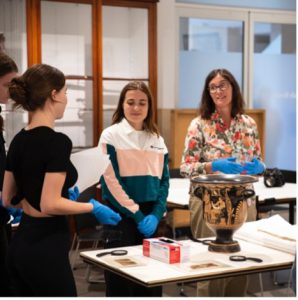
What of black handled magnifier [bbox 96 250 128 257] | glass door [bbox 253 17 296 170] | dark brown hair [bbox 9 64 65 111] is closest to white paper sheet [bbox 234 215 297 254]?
black handled magnifier [bbox 96 250 128 257]

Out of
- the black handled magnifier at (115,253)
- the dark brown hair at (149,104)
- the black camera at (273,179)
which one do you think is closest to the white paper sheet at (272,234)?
the black handled magnifier at (115,253)

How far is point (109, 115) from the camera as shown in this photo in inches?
219

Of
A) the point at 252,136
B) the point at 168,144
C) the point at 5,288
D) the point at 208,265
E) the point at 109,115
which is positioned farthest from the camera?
the point at 168,144

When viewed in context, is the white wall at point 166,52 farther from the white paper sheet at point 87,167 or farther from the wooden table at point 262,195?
the white paper sheet at point 87,167

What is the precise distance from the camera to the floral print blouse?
3.17m

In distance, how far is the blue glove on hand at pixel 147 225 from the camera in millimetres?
2850

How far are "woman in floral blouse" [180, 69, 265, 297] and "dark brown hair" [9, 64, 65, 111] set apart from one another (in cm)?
125

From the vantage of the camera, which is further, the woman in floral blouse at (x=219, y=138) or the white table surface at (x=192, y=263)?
the woman in floral blouse at (x=219, y=138)

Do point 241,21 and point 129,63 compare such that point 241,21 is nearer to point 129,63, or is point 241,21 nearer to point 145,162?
point 129,63

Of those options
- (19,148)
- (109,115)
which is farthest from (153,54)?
(19,148)

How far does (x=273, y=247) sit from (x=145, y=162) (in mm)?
768

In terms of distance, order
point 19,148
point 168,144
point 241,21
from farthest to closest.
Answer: point 241,21, point 168,144, point 19,148

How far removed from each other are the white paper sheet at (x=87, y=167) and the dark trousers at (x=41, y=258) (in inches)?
21.9

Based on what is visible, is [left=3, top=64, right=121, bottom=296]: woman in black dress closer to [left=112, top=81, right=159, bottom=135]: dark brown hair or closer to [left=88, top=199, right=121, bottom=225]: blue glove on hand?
A: [left=88, top=199, right=121, bottom=225]: blue glove on hand
